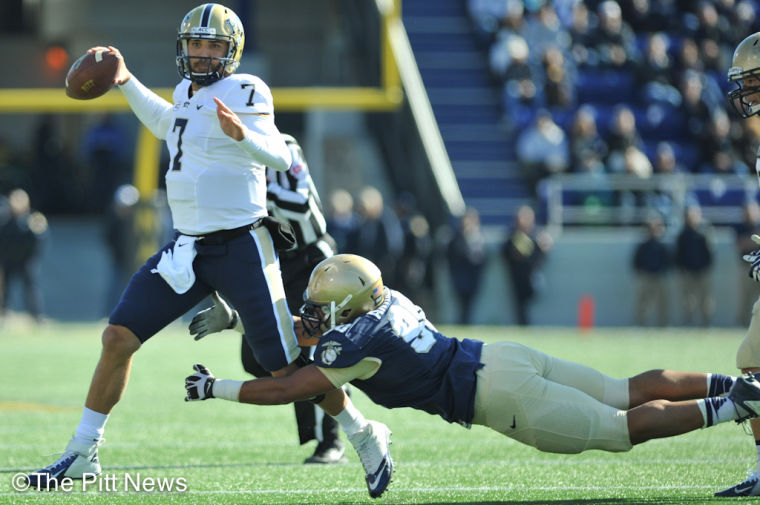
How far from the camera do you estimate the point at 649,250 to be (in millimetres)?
15820

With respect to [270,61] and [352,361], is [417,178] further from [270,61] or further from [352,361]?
[352,361]

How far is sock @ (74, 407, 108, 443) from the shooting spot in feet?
16.3

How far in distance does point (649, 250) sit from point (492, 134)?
3477 millimetres

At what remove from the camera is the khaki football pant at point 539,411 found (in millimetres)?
4535

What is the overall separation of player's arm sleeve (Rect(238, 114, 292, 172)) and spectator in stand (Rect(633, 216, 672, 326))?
11.2 metres

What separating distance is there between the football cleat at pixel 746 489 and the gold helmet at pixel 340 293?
1458 mm

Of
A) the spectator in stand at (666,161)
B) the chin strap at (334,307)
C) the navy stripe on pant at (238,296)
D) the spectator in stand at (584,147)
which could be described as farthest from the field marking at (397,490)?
the spectator in stand at (666,161)

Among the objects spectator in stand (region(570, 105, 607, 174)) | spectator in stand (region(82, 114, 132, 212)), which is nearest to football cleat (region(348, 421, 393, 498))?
spectator in stand (region(570, 105, 607, 174))

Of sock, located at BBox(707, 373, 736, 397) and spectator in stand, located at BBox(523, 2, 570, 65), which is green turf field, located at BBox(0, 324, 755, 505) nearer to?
sock, located at BBox(707, 373, 736, 397)

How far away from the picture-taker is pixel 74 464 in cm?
496

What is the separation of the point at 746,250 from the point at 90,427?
11855mm

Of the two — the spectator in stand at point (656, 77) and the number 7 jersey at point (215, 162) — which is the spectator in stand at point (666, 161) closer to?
the spectator in stand at point (656, 77)

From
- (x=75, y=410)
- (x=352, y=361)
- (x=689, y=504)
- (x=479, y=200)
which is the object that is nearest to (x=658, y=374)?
(x=689, y=504)

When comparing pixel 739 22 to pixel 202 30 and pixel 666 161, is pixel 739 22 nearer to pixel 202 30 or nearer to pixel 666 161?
pixel 666 161
